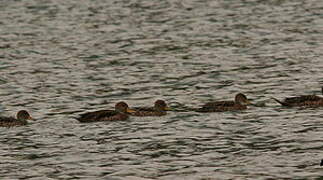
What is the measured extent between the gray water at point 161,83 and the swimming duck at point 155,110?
203 mm

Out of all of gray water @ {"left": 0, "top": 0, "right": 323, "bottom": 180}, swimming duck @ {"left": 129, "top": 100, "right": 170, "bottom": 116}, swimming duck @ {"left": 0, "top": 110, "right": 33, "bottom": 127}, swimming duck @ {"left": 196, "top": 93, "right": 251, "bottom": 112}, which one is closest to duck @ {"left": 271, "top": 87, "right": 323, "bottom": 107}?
gray water @ {"left": 0, "top": 0, "right": 323, "bottom": 180}

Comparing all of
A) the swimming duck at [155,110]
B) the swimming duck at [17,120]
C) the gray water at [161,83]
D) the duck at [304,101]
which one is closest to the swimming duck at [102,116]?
the gray water at [161,83]

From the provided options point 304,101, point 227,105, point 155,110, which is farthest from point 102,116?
point 304,101

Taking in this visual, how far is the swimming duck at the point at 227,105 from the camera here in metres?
26.8

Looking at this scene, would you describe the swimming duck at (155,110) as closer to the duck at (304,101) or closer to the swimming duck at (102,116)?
the swimming duck at (102,116)

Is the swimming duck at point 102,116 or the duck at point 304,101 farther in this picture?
the duck at point 304,101

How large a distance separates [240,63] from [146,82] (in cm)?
430

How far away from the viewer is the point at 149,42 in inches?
1585

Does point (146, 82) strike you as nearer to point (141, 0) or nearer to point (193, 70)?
point (193, 70)

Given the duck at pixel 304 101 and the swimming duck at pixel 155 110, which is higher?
the swimming duck at pixel 155 110

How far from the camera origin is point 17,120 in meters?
26.1

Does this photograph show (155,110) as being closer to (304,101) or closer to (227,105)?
(227,105)

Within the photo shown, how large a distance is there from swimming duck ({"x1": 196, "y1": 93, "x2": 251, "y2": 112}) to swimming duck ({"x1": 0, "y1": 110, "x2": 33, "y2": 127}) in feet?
14.4

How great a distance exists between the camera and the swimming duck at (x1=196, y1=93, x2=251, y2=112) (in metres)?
26.8
